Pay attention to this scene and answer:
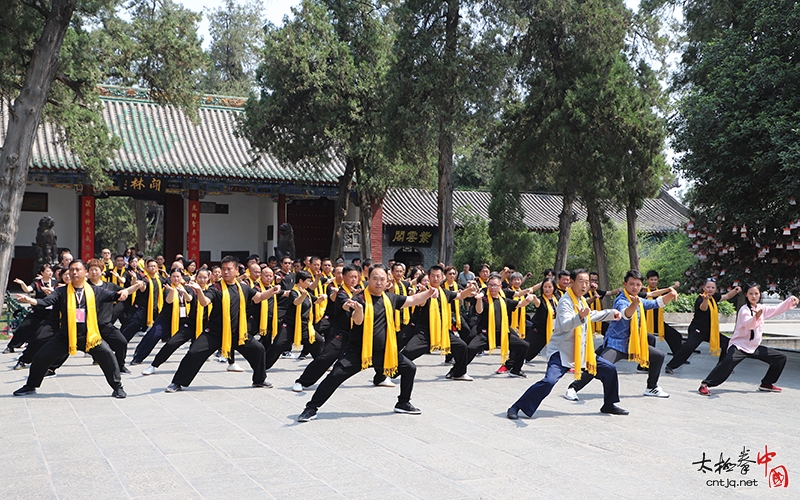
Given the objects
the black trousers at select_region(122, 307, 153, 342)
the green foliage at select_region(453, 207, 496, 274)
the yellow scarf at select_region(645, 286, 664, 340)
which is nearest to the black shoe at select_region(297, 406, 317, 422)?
the black trousers at select_region(122, 307, 153, 342)

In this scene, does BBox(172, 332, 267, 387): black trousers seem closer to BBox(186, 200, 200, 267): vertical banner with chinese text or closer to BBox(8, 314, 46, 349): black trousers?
BBox(8, 314, 46, 349): black trousers

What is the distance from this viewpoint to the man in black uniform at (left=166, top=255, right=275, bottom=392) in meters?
8.45

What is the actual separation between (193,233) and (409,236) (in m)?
8.64

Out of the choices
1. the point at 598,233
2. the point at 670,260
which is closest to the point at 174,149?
the point at 598,233

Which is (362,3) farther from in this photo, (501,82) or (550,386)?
(550,386)

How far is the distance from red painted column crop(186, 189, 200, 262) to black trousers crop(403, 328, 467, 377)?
16740mm

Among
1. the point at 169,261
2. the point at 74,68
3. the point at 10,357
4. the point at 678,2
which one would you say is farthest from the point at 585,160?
the point at 169,261

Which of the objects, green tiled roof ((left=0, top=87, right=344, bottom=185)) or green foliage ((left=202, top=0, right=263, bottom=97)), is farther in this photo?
green foliage ((left=202, top=0, right=263, bottom=97))

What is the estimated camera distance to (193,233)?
2522cm

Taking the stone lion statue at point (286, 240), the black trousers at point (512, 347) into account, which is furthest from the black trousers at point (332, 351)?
the stone lion statue at point (286, 240)

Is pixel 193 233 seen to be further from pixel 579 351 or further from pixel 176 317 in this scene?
pixel 579 351

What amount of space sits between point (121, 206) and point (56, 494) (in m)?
36.2

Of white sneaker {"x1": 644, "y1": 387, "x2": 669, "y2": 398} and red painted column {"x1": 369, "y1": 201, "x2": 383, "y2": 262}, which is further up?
red painted column {"x1": 369, "y1": 201, "x2": 383, "y2": 262}

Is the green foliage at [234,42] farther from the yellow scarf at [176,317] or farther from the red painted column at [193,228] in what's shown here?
the yellow scarf at [176,317]
